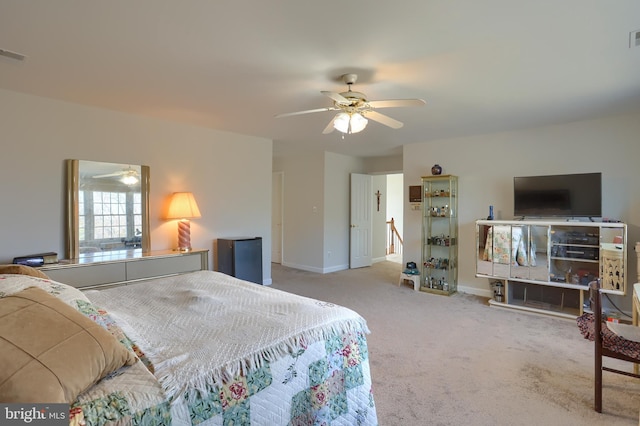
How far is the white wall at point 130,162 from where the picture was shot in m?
3.31

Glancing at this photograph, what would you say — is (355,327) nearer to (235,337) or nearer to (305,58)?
(235,337)

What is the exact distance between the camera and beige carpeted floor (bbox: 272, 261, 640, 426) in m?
2.17

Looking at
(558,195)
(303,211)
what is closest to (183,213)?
(303,211)

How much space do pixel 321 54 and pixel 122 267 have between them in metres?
2.81

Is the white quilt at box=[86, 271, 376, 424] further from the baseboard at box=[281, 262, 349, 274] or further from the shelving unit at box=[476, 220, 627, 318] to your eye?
the baseboard at box=[281, 262, 349, 274]

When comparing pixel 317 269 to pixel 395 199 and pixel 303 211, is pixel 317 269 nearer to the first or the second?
pixel 303 211

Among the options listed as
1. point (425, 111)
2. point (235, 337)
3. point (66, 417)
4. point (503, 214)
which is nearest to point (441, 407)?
point (235, 337)

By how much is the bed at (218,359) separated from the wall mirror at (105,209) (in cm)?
199

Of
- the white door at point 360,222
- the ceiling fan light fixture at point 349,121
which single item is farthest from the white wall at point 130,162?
the ceiling fan light fixture at point 349,121

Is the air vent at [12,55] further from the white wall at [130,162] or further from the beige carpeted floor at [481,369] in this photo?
the beige carpeted floor at [481,369]

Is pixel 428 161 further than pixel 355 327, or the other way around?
pixel 428 161

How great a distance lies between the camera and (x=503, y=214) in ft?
15.9

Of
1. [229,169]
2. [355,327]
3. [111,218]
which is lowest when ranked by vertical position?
[355,327]

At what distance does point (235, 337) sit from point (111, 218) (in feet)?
10.4
